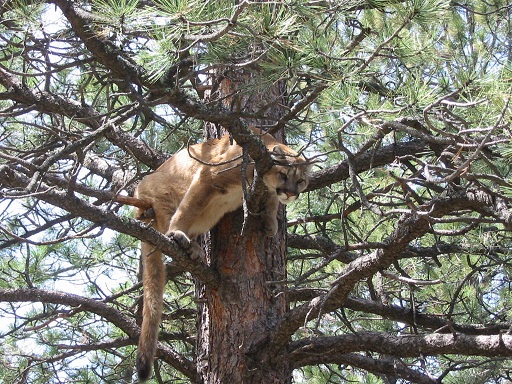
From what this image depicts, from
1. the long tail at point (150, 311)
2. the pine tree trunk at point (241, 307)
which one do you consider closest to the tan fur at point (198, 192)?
the long tail at point (150, 311)

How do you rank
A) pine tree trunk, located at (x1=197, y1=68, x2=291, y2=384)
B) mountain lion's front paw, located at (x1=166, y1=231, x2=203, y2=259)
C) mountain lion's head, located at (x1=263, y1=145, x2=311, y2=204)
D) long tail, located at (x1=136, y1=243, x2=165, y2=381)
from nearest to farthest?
long tail, located at (x1=136, y1=243, x2=165, y2=381)
pine tree trunk, located at (x1=197, y1=68, x2=291, y2=384)
mountain lion's front paw, located at (x1=166, y1=231, x2=203, y2=259)
mountain lion's head, located at (x1=263, y1=145, x2=311, y2=204)

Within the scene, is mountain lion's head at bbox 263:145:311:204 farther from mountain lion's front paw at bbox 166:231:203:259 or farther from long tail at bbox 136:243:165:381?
long tail at bbox 136:243:165:381

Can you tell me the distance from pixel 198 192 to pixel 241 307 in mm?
933

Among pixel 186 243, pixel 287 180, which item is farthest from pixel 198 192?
pixel 287 180

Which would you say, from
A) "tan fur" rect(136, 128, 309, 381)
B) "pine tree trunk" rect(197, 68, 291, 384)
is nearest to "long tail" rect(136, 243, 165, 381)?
"tan fur" rect(136, 128, 309, 381)

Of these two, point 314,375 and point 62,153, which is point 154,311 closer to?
point 62,153

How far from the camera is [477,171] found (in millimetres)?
3863

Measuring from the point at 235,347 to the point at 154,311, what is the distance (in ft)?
1.95

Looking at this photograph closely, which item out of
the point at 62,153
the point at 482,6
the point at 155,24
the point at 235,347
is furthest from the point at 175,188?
the point at 482,6

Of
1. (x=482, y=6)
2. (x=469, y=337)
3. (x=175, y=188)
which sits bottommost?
(x=469, y=337)

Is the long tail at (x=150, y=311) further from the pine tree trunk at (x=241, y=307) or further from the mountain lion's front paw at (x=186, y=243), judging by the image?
the pine tree trunk at (x=241, y=307)

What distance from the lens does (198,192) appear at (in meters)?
5.06

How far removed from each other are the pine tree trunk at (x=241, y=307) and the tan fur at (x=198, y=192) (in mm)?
156

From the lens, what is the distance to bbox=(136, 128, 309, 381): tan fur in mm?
4824
